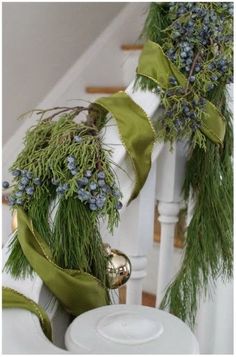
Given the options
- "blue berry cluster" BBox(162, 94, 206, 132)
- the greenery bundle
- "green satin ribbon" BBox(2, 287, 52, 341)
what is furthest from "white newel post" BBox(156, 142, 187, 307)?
"green satin ribbon" BBox(2, 287, 52, 341)

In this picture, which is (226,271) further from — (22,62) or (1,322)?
(22,62)

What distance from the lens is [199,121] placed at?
585 mm

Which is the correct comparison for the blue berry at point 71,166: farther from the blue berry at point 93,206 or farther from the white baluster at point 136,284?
the white baluster at point 136,284

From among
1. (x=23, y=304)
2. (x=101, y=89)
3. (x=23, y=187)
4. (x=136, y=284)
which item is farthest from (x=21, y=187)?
(x=101, y=89)

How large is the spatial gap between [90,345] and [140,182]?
23 cm

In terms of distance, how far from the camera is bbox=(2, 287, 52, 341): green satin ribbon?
43 centimetres

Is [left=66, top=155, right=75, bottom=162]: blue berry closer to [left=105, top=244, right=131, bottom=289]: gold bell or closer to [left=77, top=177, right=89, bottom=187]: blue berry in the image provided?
[left=77, top=177, right=89, bottom=187]: blue berry

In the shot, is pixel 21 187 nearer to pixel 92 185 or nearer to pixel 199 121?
pixel 92 185

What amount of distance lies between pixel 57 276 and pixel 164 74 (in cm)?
28

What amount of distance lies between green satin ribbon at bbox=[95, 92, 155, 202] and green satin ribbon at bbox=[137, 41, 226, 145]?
0.17ft

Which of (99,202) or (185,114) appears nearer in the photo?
(99,202)

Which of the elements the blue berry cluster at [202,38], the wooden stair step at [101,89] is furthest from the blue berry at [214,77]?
the wooden stair step at [101,89]

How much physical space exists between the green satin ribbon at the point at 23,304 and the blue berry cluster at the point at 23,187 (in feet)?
0.32

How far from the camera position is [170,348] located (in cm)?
37
